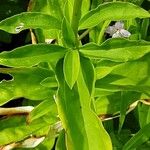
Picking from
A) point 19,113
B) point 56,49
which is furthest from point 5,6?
point 56,49

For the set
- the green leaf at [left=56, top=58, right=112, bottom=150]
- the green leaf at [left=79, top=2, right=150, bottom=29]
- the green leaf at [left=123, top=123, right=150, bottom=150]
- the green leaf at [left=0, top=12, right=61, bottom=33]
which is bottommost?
the green leaf at [left=123, top=123, right=150, bottom=150]

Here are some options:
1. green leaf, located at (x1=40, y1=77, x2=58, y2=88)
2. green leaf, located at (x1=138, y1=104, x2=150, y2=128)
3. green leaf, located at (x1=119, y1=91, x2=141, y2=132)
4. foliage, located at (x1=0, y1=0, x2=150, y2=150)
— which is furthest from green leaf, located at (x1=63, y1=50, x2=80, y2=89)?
green leaf, located at (x1=138, y1=104, x2=150, y2=128)

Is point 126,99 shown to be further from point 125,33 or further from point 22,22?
point 22,22

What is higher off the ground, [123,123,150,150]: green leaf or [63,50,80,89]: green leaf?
[63,50,80,89]: green leaf

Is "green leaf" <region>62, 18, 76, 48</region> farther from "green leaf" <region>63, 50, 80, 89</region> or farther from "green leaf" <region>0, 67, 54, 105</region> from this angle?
"green leaf" <region>0, 67, 54, 105</region>

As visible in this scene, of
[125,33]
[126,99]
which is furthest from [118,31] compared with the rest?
[126,99]

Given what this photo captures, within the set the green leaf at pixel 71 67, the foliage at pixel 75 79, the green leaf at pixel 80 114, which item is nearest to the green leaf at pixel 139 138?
the foliage at pixel 75 79

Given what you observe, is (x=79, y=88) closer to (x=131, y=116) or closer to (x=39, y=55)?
(x=39, y=55)
